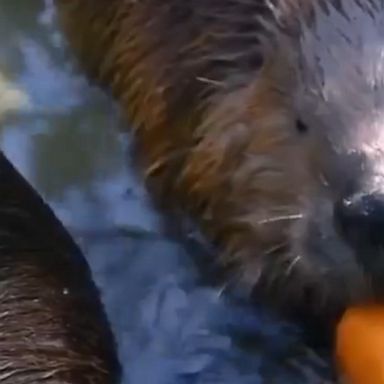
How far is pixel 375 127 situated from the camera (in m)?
1.63

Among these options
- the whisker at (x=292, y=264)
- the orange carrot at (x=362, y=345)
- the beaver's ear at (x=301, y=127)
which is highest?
the beaver's ear at (x=301, y=127)

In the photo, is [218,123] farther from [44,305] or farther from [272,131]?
[44,305]

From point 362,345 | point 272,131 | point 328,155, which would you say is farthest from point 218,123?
point 362,345

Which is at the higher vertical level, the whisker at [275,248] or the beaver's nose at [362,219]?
the beaver's nose at [362,219]

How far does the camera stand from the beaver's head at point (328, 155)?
1561mm

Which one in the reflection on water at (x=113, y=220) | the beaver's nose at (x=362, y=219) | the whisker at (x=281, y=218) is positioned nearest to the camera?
the beaver's nose at (x=362, y=219)

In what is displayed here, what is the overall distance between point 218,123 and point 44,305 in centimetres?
33

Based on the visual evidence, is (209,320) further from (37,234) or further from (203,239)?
(37,234)

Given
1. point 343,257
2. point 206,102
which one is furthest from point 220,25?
point 343,257

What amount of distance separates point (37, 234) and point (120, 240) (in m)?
0.38

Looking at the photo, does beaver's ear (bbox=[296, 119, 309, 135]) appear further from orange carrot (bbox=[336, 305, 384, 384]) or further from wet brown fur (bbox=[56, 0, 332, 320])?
orange carrot (bbox=[336, 305, 384, 384])

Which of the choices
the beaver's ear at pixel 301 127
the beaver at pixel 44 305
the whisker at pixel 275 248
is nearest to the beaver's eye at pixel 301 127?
the beaver's ear at pixel 301 127

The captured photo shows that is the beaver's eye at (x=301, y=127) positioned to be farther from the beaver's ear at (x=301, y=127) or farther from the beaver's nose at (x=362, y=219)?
the beaver's nose at (x=362, y=219)

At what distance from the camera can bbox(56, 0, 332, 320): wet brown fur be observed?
171 centimetres
